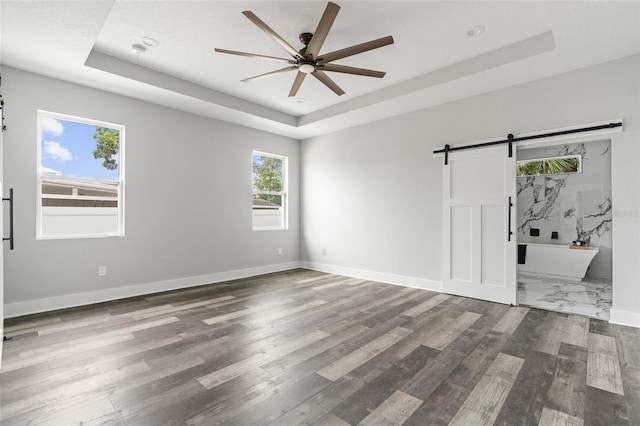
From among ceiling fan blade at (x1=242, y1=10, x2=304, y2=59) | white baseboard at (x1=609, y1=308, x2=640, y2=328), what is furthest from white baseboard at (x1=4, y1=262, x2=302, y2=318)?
white baseboard at (x1=609, y1=308, x2=640, y2=328)

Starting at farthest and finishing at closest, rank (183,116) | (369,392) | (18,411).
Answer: (183,116)
(369,392)
(18,411)

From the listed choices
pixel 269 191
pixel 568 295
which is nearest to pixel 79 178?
pixel 269 191

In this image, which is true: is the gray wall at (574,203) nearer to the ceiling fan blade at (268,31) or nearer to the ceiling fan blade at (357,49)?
the ceiling fan blade at (357,49)

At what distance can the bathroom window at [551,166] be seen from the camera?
19.4 feet

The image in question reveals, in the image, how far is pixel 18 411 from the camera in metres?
1.76

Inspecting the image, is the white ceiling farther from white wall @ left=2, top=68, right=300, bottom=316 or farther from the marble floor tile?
the marble floor tile

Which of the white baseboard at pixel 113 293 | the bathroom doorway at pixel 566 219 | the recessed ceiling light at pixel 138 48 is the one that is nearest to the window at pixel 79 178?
the white baseboard at pixel 113 293

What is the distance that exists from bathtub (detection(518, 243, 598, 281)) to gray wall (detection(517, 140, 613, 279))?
0.49 meters

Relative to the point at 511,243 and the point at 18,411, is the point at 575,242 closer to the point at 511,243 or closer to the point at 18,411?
the point at 511,243

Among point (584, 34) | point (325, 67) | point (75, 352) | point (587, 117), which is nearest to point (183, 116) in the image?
point (325, 67)

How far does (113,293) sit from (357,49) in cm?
427

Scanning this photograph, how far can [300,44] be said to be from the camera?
336 centimetres

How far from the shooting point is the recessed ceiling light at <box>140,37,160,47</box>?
3.21 metres

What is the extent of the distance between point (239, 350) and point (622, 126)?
14.5 feet
